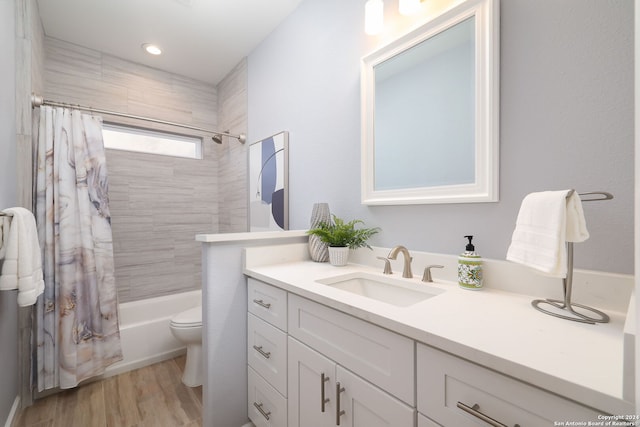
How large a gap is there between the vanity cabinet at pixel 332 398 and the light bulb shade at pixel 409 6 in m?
1.48

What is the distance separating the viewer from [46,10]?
1.96m

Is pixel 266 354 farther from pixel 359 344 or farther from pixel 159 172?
pixel 159 172

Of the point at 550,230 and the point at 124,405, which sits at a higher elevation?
the point at 550,230

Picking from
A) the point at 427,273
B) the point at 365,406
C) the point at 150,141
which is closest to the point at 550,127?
the point at 427,273

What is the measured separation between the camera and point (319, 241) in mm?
1542

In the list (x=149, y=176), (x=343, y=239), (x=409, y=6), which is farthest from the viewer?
(x=149, y=176)

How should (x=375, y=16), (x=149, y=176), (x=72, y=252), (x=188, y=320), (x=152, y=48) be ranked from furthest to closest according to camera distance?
(x=149, y=176), (x=152, y=48), (x=188, y=320), (x=72, y=252), (x=375, y=16)

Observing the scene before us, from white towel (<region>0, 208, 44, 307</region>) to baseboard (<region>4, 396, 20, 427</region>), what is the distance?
2.61ft

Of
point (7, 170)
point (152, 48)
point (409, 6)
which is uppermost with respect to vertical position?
point (152, 48)

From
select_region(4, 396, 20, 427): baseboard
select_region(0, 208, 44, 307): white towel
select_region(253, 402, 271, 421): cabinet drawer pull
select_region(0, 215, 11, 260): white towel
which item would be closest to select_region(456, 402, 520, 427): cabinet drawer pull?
select_region(253, 402, 271, 421): cabinet drawer pull

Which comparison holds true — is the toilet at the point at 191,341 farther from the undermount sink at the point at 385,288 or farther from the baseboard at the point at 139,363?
the undermount sink at the point at 385,288

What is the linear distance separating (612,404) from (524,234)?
0.45m

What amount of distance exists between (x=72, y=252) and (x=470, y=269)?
2326 millimetres

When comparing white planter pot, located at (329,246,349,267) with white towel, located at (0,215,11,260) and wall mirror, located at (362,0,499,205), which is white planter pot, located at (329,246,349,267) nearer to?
wall mirror, located at (362,0,499,205)
